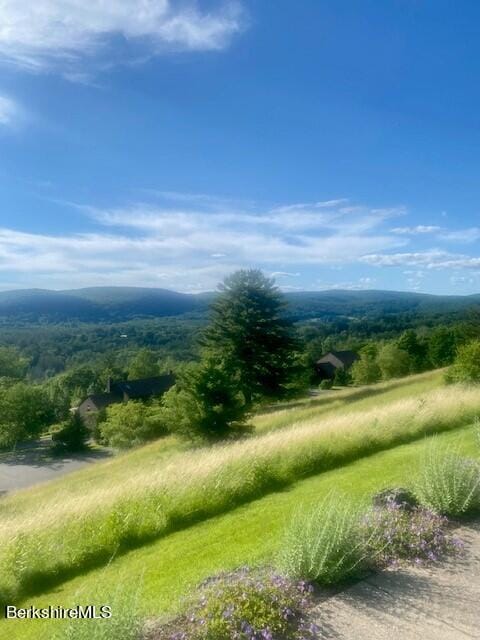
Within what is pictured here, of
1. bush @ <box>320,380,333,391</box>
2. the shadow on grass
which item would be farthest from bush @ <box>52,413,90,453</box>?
bush @ <box>320,380,333,391</box>

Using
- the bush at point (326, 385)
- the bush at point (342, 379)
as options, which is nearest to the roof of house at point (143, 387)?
the bush at point (326, 385)

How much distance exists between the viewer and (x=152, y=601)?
14.1 ft

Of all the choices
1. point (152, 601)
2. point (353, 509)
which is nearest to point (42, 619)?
point (152, 601)

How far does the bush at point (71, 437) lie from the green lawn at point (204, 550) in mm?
34880

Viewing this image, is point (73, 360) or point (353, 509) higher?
point (353, 509)

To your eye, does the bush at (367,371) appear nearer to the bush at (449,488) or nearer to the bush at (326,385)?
the bush at (326,385)

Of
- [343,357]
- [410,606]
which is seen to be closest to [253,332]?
[410,606]

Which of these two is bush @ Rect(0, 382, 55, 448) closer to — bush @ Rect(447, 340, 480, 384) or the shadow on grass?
the shadow on grass

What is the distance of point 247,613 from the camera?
3.23m

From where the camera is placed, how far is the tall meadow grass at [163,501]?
616 cm

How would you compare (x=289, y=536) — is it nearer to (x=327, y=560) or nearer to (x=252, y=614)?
(x=327, y=560)

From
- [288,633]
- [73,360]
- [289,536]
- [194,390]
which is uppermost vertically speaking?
[289,536]

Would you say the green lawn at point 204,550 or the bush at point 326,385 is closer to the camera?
the green lawn at point 204,550

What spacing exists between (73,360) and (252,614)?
13002 cm
